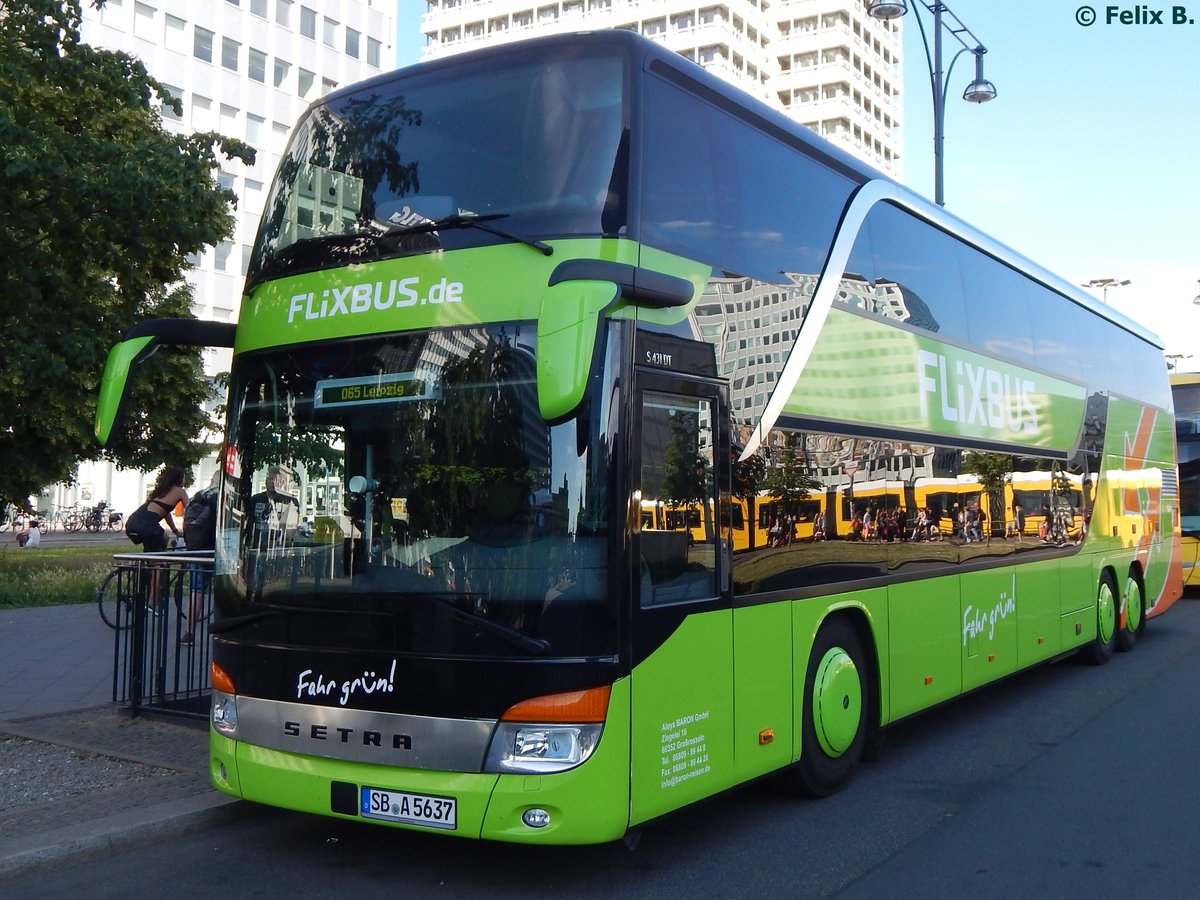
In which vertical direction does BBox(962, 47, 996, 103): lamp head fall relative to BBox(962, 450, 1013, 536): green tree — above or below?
above

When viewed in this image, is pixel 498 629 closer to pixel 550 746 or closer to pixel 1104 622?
pixel 550 746

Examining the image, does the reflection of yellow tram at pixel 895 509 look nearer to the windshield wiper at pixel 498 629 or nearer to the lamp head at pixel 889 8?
the windshield wiper at pixel 498 629

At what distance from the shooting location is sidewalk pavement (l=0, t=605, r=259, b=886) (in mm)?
5867

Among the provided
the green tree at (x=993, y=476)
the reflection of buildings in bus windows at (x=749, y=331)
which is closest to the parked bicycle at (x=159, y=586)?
the reflection of buildings in bus windows at (x=749, y=331)

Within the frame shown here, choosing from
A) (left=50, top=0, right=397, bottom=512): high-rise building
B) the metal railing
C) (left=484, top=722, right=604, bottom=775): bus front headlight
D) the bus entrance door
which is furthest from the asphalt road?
(left=50, top=0, right=397, bottom=512): high-rise building

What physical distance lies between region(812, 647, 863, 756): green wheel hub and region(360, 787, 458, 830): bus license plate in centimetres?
247

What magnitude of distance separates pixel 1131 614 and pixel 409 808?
10953 millimetres

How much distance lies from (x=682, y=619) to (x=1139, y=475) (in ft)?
34.3

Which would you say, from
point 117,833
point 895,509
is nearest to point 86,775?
point 117,833

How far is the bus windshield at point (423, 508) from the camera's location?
5.11 m

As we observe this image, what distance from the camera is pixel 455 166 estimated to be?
577cm

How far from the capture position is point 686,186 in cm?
593

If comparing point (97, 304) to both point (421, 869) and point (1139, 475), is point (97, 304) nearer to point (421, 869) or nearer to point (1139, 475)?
point (421, 869)

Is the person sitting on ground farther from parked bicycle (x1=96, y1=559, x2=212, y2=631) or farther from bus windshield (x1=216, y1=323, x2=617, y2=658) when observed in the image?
bus windshield (x1=216, y1=323, x2=617, y2=658)
